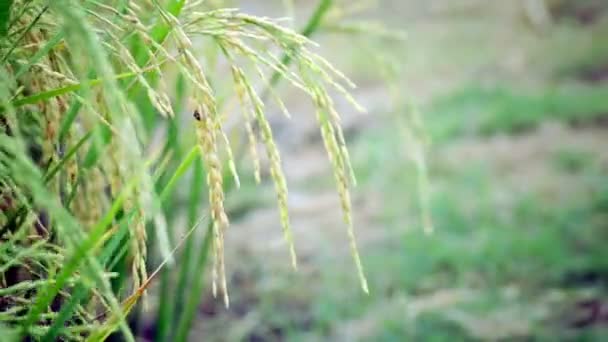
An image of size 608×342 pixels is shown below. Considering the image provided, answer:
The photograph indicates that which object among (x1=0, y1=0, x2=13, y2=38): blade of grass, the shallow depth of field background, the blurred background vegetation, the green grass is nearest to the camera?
(x1=0, y1=0, x2=13, y2=38): blade of grass

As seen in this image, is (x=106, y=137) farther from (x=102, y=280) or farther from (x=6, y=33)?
(x=102, y=280)

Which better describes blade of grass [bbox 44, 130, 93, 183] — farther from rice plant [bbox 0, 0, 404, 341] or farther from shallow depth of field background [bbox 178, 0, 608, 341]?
shallow depth of field background [bbox 178, 0, 608, 341]

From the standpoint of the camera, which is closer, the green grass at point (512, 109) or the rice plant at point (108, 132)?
the rice plant at point (108, 132)

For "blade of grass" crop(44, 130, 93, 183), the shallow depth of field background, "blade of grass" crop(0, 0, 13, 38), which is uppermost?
"blade of grass" crop(0, 0, 13, 38)

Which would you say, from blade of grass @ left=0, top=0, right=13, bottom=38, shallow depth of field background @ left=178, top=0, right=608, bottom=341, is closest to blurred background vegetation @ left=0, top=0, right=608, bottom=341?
shallow depth of field background @ left=178, top=0, right=608, bottom=341

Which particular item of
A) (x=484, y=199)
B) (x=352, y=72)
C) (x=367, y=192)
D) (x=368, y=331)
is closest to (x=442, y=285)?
(x=368, y=331)

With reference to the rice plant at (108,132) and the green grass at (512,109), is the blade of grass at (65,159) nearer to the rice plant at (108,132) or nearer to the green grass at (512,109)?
the rice plant at (108,132)

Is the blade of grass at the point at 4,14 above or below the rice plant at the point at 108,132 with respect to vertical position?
above

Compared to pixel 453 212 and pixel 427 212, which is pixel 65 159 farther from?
pixel 453 212

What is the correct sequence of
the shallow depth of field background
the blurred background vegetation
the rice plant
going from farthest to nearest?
the shallow depth of field background → the blurred background vegetation → the rice plant

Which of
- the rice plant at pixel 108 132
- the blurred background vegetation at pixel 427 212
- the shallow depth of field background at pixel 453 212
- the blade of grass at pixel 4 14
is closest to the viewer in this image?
the rice plant at pixel 108 132

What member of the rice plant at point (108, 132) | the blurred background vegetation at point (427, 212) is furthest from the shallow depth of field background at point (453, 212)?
the rice plant at point (108, 132)
